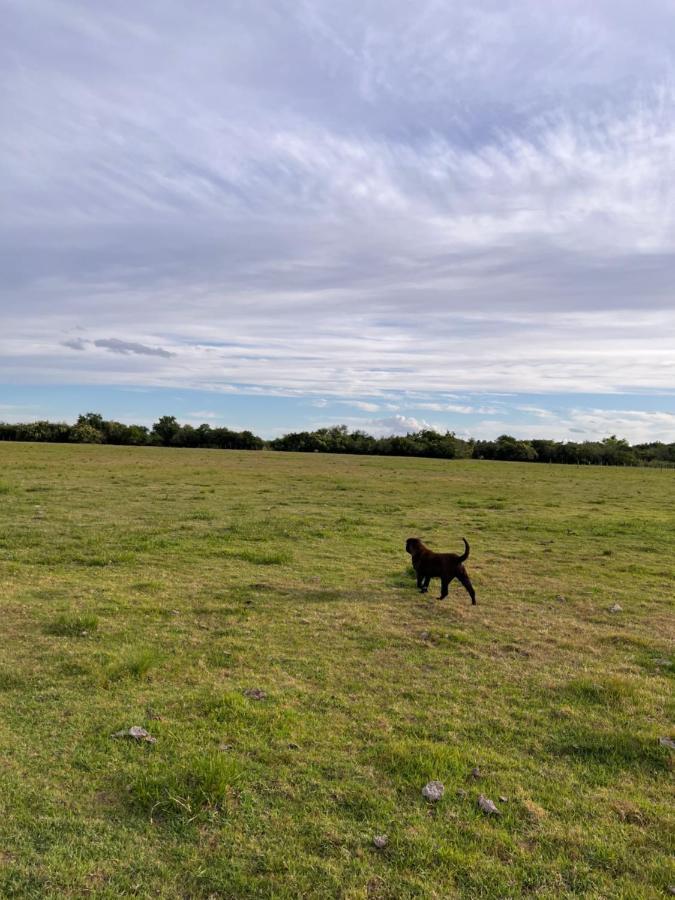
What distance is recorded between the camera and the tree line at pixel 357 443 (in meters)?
92.8

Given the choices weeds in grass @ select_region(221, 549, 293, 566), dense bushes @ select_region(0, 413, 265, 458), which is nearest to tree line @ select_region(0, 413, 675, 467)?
dense bushes @ select_region(0, 413, 265, 458)

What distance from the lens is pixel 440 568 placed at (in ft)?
33.1

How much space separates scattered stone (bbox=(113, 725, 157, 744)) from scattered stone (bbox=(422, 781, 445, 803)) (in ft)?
8.16

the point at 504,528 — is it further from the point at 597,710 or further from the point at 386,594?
the point at 597,710

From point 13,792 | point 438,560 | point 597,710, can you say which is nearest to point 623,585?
point 438,560

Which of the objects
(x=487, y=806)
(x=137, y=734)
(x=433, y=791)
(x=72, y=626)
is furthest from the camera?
(x=72, y=626)

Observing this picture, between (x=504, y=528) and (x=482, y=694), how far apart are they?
13.8 metres

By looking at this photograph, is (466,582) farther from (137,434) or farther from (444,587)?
(137,434)

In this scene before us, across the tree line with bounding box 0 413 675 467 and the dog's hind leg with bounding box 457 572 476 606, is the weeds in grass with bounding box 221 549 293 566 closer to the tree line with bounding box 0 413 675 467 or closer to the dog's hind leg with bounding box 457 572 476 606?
the dog's hind leg with bounding box 457 572 476 606

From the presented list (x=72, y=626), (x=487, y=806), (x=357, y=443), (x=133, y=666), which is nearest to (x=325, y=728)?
(x=487, y=806)

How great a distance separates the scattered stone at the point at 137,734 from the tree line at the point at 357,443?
Answer: 283ft

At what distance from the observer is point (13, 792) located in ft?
14.0

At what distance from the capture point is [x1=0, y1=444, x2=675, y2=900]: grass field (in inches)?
146

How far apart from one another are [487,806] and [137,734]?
3.20 meters
